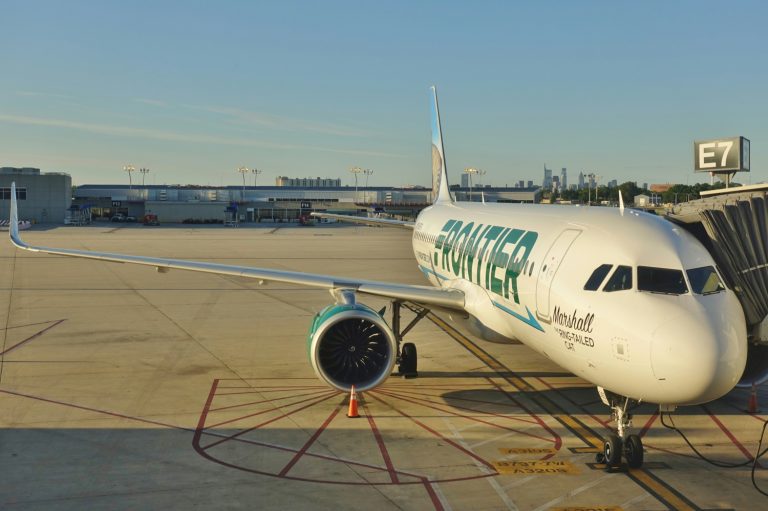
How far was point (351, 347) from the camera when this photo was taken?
1480 cm

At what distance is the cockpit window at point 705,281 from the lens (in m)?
10.4

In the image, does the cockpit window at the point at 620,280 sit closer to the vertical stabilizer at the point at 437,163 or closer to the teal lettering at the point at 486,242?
the teal lettering at the point at 486,242

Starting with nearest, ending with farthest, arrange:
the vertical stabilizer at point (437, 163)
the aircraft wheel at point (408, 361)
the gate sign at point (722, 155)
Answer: the aircraft wheel at point (408, 361)
the gate sign at point (722, 155)
the vertical stabilizer at point (437, 163)

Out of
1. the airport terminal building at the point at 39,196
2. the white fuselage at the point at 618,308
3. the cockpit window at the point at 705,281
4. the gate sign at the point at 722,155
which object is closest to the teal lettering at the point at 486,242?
the white fuselage at the point at 618,308

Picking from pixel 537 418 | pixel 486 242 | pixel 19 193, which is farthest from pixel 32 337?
pixel 19 193

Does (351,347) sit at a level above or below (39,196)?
below

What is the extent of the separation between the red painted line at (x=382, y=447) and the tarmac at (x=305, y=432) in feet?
0.16

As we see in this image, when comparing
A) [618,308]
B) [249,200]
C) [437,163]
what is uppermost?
[249,200]

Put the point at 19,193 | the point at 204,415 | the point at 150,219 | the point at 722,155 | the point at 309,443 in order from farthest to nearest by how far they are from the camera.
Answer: the point at 150,219, the point at 19,193, the point at 722,155, the point at 204,415, the point at 309,443

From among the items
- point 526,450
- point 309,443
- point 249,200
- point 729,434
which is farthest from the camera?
point 249,200

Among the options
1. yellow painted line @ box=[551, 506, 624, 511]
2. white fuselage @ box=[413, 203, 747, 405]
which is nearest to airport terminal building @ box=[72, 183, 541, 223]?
white fuselage @ box=[413, 203, 747, 405]

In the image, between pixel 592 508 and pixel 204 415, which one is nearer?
pixel 592 508

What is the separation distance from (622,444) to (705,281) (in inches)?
110

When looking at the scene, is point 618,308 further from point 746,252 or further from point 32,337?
point 32,337
